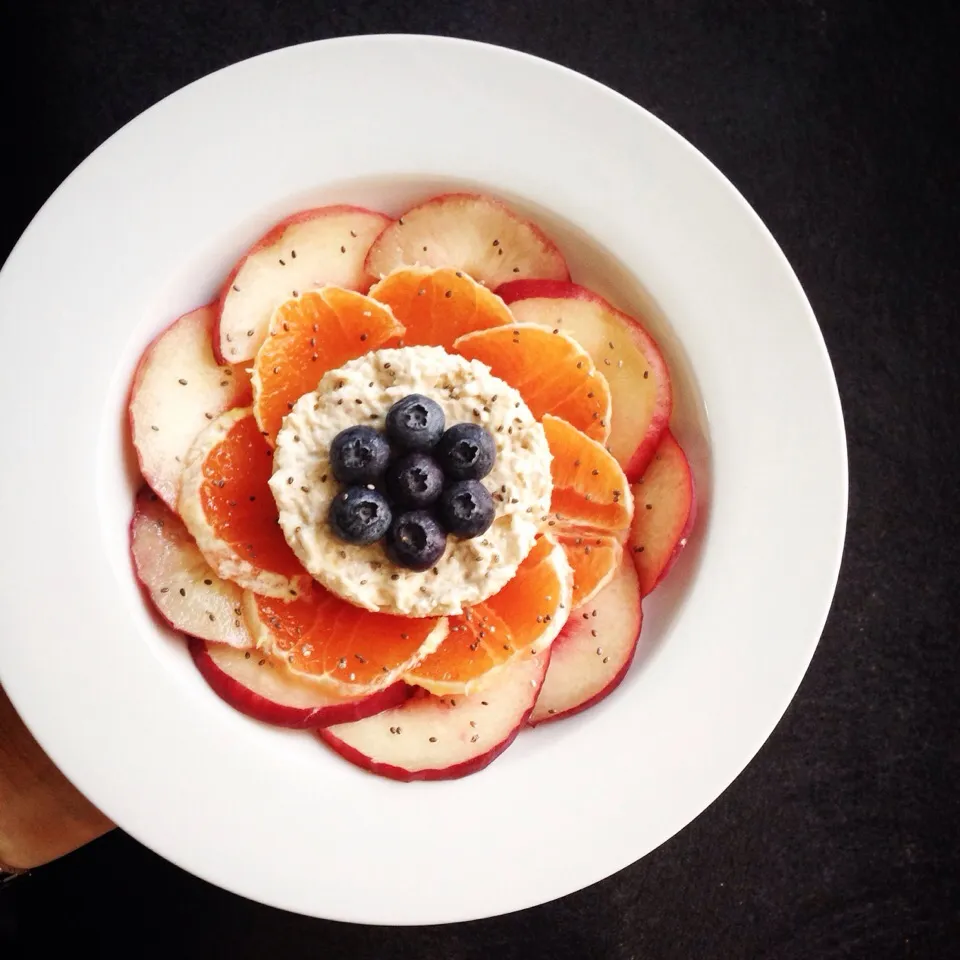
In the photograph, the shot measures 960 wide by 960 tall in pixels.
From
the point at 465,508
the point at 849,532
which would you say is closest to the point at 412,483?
the point at 465,508

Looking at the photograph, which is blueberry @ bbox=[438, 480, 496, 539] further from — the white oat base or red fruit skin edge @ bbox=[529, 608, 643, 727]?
red fruit skin edge @ bbox=[529, 608, 643, 727]

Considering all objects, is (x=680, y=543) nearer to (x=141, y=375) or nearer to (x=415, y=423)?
(x=415, y=423)

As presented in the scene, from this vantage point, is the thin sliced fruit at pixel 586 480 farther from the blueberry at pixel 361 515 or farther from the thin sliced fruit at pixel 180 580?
the thin sliced fruit at pixel 180 580

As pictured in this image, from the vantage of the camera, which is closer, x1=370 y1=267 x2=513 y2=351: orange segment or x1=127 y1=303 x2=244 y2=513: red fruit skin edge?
x1=127 y1=303 x2=244 y2=513: red fruit skin edge

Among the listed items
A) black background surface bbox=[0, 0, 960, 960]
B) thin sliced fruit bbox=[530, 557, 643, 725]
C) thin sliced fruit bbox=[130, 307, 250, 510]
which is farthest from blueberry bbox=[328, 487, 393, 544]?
black background surface bbox=[0, 0, 960, 960]

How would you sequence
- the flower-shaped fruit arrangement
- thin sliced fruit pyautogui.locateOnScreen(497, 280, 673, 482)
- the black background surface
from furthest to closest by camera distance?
the black background surface, thin sliced fruit pyautogui.locateOnScreen(497, 280, 673, 482), the flower-shaped fruit arrangement

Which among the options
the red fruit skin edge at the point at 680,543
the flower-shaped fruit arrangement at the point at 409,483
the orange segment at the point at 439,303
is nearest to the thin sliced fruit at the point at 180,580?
the flower-shaped fruit arrangement at the point at 409,483

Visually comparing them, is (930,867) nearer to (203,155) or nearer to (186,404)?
(186,404)

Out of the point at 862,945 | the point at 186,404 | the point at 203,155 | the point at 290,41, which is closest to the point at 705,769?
the point at 862,945
